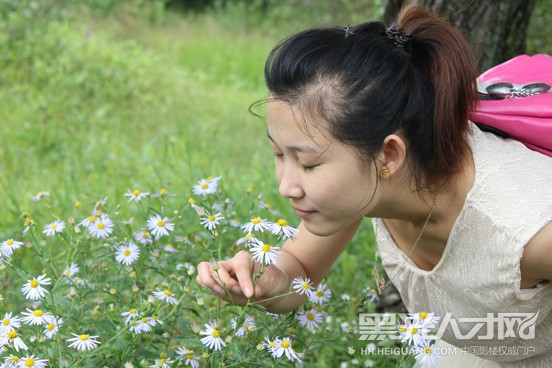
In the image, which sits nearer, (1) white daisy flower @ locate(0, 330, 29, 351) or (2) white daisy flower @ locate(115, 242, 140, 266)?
(1) white daisy flower @ locate(0, 330, 29, 351)

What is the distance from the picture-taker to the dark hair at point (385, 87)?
60.3 inches

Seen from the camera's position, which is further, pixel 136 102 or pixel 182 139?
pixel 136 102

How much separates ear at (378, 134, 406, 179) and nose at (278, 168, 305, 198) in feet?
0.54

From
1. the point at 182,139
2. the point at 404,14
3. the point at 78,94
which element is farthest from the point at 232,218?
the point at 78,94

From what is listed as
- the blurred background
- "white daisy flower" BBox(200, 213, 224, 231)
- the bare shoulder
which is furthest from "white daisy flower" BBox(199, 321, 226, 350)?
the blurred background

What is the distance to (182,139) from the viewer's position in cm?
441

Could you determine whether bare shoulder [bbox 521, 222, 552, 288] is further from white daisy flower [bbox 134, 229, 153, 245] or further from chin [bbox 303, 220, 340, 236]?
white daisy flower [bbox 134, 229, 153, 245]

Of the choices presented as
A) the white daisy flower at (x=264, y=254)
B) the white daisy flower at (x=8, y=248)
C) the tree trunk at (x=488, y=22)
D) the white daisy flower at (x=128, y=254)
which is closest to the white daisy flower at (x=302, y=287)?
the white daisy flower at (x=264, y=254)

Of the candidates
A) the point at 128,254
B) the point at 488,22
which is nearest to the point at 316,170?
the point at 128,254

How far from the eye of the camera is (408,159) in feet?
5.25

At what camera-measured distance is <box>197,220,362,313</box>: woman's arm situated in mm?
1643

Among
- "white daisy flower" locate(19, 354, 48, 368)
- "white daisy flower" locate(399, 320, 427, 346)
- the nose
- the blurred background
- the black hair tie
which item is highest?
the black hair tie

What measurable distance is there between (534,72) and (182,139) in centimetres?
279

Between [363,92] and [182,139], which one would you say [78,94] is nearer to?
[182,139]
